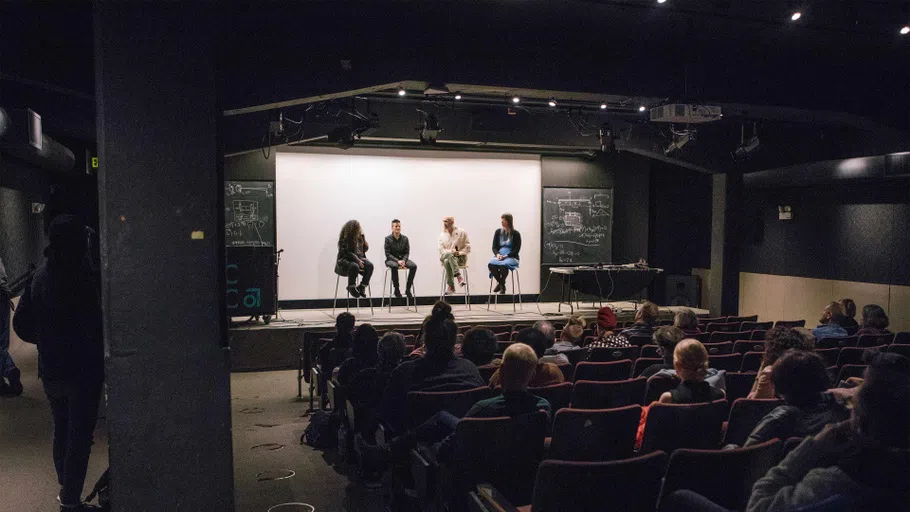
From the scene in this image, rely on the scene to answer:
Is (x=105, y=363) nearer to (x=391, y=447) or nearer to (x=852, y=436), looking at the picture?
(x=391, y=447)

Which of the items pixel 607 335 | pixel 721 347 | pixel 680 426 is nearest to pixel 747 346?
pixel 721 347

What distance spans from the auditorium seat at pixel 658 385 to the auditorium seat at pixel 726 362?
1.01 metres

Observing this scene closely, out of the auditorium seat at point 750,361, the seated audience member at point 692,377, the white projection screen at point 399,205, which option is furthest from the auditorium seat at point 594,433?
the white projection screen at point 399,205

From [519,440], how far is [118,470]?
2033mm

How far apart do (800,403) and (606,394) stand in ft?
4.20

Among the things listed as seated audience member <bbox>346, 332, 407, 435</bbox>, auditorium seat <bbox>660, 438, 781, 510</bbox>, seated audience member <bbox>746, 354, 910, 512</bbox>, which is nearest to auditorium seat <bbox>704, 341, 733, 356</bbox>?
seated audience member <bbox>346, 332, 407, 435</bbox>

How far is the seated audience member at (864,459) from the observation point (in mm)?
1578

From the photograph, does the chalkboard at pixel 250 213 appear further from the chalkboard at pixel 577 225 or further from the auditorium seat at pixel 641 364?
the auditorium seat at pixel 641 364

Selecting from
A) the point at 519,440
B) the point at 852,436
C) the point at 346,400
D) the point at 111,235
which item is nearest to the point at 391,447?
the point at 519,440

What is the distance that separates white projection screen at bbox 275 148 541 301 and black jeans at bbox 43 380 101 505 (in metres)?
7.64

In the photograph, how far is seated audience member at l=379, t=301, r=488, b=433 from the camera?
367 centimetres

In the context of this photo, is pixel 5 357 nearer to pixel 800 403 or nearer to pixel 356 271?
pixel 356 271

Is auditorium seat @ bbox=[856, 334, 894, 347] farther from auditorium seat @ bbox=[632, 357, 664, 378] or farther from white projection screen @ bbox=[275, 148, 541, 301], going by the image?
white projection screen @ bbox=[275, 148, 541, 301]

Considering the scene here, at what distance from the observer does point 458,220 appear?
1193 centimetres
